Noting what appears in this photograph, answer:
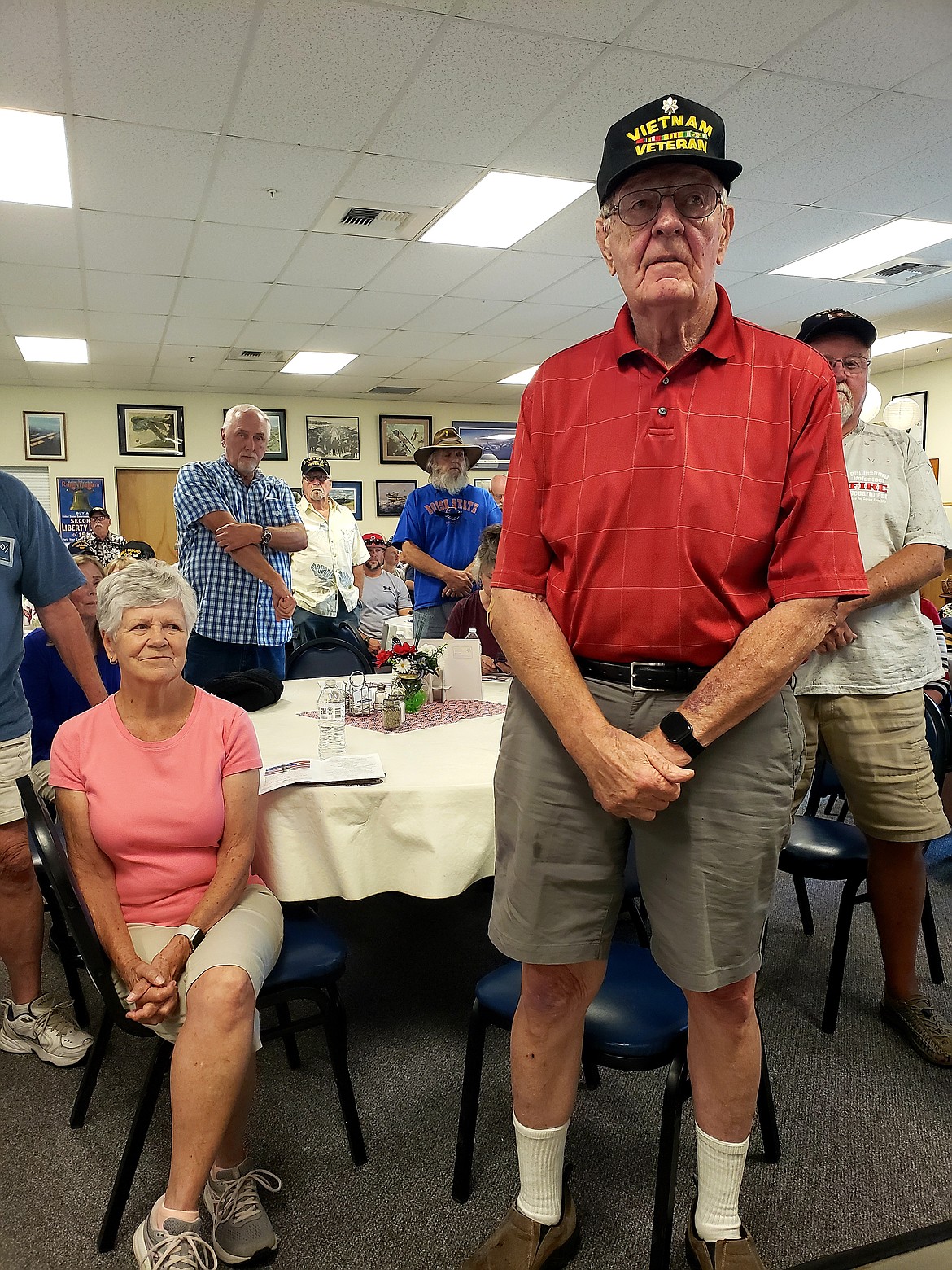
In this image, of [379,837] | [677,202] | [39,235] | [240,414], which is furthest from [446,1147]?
[39,235]

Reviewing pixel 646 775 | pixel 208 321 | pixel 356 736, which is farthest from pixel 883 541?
pixel 208 321

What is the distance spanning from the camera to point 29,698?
9.00ft

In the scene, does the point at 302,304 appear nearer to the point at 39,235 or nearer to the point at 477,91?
the point at 39,235

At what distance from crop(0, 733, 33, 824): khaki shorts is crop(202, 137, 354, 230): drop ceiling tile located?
302 centimetres

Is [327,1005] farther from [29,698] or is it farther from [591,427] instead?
[29,698]

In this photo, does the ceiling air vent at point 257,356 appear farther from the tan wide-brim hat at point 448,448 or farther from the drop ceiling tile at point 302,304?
the tan wide-brim hat at point 448,448

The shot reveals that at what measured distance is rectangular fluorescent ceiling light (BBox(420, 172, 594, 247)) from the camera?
4.54m

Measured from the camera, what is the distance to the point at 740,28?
10.3 feet

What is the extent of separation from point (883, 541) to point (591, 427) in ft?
3.96

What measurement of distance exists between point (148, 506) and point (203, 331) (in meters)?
3.48

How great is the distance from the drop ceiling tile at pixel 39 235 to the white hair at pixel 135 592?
12.4 feet

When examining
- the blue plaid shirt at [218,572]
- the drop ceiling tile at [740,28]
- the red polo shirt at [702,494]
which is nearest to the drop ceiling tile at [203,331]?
the blue plaid shirt at [218,572]

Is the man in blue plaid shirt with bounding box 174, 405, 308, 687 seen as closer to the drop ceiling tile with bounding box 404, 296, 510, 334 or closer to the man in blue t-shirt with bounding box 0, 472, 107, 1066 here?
the man in blue t-shirt with bounding box 0, 472, 107, 1066

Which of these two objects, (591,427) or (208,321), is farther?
(208,321)
